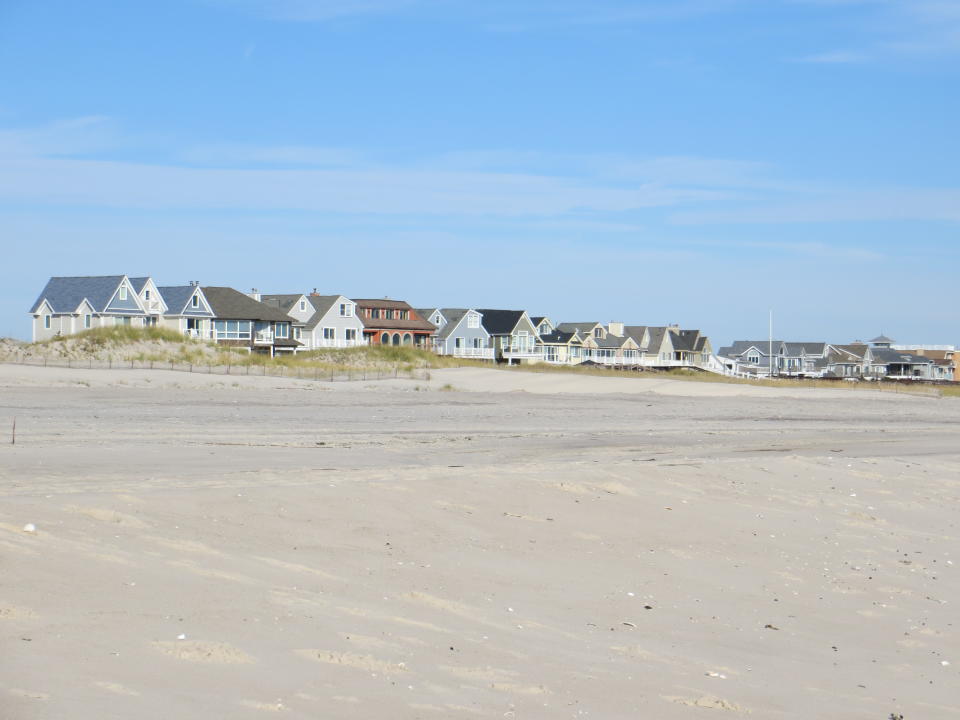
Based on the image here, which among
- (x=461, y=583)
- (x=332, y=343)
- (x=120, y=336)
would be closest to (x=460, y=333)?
(x=332, y=343)

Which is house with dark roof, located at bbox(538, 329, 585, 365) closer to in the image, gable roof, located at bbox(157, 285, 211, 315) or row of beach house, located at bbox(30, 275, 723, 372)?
row of beach house, located at bbox(30, 275, 723, 372)

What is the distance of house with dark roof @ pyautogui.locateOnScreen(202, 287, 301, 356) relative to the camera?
8606cm

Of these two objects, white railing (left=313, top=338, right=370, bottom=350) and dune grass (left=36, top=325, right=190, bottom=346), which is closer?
dune grass (left=36, top=325, right=190, bottom=346)

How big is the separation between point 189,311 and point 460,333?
111 feet

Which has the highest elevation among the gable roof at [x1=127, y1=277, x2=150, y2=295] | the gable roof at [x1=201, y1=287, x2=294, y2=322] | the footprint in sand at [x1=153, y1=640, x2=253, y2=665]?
the gable roof at [x1=127, y1=277, x2=150, y2=295]

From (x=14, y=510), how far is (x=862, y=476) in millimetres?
16573

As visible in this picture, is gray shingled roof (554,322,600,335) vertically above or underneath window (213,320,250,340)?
above

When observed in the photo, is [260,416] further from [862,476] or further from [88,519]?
[88,519]

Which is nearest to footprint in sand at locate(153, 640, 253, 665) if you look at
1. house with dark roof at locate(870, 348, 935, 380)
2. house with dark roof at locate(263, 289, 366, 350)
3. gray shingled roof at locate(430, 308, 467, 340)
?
house with dark roof at locate(263, 289, 366, 350)

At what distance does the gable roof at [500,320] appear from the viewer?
112 m

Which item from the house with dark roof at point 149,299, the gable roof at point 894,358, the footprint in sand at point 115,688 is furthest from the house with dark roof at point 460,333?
the footprint in sand at point 115,688

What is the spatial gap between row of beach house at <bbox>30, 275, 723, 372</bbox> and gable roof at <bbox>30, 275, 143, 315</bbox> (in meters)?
0.08

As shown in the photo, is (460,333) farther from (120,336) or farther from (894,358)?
(894,358)

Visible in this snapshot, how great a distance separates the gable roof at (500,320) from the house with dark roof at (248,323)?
26982 mm
